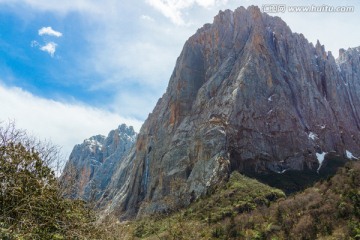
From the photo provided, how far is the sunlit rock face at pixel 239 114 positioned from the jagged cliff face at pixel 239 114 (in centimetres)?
36

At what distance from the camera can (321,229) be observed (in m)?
50.4

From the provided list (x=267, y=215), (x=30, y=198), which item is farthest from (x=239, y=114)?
(x=30, y=198)

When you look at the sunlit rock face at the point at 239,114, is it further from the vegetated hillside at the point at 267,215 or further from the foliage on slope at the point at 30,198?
the foliage on slope at the point at 30,198

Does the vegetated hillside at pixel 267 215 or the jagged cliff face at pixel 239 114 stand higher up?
the jagged cliff face at pixel 239 114

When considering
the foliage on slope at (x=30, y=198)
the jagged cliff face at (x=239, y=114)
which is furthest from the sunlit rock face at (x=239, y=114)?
the foliage on slope at (x=30, y=198)

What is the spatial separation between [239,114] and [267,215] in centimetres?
5392

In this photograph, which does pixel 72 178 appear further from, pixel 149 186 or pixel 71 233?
pixel 149 186

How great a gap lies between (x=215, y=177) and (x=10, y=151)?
8849 centimetres

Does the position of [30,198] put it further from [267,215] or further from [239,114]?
[239,114]

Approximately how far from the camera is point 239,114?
118 meters

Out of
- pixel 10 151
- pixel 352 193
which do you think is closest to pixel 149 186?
pixel 352 193

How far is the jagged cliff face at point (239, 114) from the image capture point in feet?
373

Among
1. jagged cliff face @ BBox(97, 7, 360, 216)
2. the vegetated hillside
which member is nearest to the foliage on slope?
the vegetated hillside

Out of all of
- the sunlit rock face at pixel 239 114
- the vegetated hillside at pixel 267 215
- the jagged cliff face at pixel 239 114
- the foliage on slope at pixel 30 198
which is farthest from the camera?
the jagged cliff face at pixel 239 114
